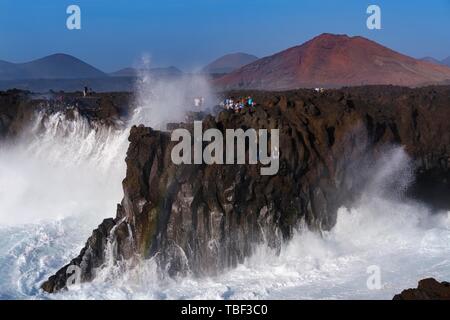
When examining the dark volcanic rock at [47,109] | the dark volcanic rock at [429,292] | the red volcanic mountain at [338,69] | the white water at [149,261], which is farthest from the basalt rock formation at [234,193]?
the red volcanic mountain at [338,69]

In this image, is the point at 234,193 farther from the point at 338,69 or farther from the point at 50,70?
the point at 50,70

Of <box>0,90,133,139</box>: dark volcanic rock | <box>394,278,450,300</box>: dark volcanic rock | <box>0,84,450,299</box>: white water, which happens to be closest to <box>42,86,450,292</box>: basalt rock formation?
<box>0,84,450,299</box>: white water

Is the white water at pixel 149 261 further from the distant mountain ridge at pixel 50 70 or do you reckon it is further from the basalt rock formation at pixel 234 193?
the distant mountain ridge at pixel 50 70

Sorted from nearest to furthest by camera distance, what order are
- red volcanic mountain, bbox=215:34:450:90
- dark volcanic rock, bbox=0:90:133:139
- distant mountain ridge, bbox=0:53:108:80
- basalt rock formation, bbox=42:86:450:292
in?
basalt rock formation, bbox=42:86:450:292, dark volcanic rock, bbox=0:90:133:139, red volcanic mountain, bbox=215:34:450:90, distant mountain ridge, bbox=0:53:108:80

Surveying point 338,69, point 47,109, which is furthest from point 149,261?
point 338,69

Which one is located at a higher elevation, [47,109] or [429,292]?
[47,109]

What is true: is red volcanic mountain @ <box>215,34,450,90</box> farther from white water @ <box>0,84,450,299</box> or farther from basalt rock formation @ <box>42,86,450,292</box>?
basalt rock formation @ <box>42,86,450,292</box>
